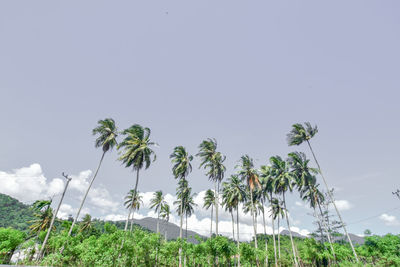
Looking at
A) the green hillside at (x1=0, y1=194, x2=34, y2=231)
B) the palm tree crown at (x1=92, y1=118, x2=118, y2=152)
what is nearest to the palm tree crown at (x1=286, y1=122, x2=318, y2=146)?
the palm tree crown at (x1=92, y1=118, x2=118, y2=152)

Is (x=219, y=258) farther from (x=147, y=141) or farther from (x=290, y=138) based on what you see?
(x=290, y=138)

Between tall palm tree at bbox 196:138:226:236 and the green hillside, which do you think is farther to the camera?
the green hillside

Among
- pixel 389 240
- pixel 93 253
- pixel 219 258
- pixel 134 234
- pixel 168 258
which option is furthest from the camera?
pixel 389 240

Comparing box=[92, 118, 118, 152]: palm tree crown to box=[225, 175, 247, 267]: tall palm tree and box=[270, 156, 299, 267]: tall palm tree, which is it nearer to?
box=[225, 175, 247, 267]: tall palm tree

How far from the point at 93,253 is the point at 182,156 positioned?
68.0 ft

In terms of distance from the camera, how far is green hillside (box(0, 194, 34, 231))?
90169 millimetres

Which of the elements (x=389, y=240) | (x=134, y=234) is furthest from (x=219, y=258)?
(x=389, y=240)

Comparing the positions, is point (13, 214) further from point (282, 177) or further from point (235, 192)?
point (282, 177)

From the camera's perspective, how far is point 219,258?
98.3 feet

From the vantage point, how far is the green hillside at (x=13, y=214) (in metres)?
90.2

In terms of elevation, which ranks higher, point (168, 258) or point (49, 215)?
point (49, 215)

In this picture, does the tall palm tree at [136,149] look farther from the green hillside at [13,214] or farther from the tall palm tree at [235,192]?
the green hillside at [13,214]

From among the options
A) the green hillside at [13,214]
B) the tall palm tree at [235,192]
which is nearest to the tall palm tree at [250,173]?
the tall palm tree at [235,192]

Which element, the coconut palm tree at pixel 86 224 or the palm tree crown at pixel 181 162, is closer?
the palm tree crown at pixel 181 162
